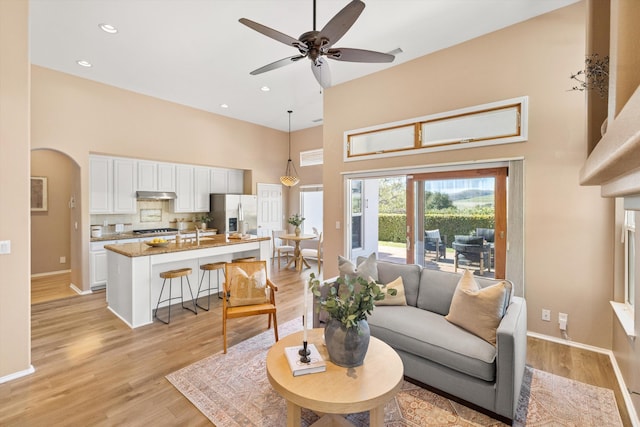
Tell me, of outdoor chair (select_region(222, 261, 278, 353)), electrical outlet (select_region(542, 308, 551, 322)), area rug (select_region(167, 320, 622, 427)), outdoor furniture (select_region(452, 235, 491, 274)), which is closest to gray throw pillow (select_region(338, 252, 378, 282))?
outdoor chair (select_region(222, 261, 278, 353))

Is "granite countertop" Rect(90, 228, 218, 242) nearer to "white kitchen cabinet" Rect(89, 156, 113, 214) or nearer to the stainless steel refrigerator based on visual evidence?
"white kitchen cabinet" Rect(89, 156, 113, 214)

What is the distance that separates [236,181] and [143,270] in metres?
4.22

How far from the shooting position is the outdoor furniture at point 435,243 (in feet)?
13.9

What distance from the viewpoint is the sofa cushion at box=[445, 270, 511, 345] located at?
7.59 ft

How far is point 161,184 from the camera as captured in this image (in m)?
6.14

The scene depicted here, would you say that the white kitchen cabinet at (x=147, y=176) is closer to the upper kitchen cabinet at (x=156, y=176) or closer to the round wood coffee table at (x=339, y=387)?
the upper kitchen cabinet at (x=156, y=176)

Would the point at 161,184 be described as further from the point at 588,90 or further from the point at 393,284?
the point at 588,90

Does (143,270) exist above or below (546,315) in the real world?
above

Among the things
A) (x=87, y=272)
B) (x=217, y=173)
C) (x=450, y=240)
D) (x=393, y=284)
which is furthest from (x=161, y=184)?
(x=450, y=240)

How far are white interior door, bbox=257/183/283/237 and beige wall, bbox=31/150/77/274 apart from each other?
13.2 feet

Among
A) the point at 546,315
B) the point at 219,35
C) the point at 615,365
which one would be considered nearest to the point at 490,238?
the point at 546,315

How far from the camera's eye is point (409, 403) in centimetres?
→ 228

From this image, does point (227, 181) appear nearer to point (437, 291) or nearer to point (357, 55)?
point (357, 55)

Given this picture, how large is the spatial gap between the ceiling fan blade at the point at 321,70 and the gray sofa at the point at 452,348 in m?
2.37
